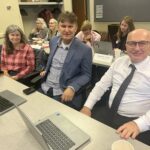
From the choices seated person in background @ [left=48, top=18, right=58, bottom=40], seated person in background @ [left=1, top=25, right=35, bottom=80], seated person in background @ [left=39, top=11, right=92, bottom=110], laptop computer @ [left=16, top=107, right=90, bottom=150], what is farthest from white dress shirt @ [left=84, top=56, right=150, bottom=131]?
seated person in background @ [left=48, top=18, right=58, bottom=40]

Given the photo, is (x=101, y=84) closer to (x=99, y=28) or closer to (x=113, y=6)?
(x=113, y=6)

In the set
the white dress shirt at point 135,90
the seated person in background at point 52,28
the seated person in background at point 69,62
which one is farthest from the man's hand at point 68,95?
the seated person in background at point 52,28

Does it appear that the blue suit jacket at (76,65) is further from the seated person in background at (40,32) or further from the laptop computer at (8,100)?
the seated person in background at (40,32)

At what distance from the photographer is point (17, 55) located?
2.35 meters

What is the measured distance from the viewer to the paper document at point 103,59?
2211mm

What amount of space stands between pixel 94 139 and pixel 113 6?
4.60m

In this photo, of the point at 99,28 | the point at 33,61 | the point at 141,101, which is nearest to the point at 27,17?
the point at 99,28

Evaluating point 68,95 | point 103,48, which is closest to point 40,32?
point 103,48

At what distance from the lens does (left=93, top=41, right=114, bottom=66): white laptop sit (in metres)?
2.24

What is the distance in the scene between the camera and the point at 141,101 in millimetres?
1387

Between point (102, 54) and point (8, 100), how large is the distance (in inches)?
54.1

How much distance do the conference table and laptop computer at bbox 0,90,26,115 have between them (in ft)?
0.12

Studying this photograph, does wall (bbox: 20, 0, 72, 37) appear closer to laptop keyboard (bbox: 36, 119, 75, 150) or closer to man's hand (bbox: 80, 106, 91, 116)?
man's hand (bbox: 80, 106, 91, 116)

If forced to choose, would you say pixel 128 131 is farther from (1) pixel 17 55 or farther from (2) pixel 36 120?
(1) pixel 17 55
